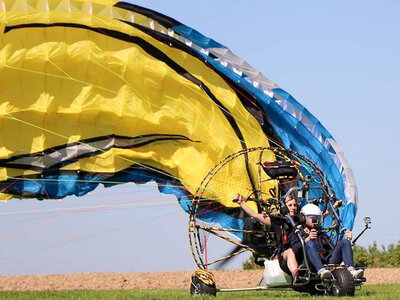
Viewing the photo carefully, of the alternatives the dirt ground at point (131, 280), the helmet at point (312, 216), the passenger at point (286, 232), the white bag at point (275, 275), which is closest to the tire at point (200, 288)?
the white bag at point (275, 275)

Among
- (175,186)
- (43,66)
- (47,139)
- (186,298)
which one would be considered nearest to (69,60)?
(43,66)

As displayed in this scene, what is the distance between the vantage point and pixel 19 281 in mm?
14062

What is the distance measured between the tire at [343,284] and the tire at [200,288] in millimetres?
1553

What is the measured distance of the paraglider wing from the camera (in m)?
11.1

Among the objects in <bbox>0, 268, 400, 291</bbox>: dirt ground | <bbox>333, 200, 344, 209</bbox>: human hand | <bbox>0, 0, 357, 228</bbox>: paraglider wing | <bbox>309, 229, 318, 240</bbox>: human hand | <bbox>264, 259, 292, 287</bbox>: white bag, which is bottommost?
<bbox>0, 268, 400, 291</bbox>: dirt ground

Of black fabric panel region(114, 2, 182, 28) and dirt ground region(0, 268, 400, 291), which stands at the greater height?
black fabric panel region(114, 2, 182, 28)

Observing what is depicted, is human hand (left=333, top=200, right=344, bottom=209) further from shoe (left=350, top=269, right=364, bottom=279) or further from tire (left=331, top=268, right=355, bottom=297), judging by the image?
tire (left=331, top=268, right=355, bottom=297)

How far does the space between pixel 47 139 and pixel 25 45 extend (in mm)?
1232

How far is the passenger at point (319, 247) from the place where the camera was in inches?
345

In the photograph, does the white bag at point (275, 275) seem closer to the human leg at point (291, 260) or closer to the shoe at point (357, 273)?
the human leg at point (291, 260)

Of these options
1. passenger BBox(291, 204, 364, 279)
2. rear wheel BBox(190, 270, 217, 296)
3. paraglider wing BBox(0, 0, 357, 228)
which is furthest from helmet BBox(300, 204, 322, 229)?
paraglider wing BBox(0, 0, 357, 228)

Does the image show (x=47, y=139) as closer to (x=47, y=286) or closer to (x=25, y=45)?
(x=25, y=45)

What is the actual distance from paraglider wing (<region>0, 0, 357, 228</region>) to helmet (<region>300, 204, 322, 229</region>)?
2.38m

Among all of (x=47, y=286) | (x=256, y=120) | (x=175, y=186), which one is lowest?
(x=47, y=286)
